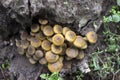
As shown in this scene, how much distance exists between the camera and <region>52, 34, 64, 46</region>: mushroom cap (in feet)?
11.6

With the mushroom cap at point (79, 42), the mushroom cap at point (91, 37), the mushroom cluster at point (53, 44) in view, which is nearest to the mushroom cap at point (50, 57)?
the mushroom cluster at point (53, 44)

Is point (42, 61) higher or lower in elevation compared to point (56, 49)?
lower

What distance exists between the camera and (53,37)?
11.7 feet

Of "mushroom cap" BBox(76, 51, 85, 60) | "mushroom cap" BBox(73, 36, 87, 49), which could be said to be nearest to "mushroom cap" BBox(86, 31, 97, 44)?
"mushroom cap" BBox(73, 36, 87, 49)

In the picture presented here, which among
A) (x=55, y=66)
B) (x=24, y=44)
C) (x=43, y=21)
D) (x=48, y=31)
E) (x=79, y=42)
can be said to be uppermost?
(x=43, y=21)

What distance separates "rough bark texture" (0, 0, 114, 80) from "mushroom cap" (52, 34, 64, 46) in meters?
0.21

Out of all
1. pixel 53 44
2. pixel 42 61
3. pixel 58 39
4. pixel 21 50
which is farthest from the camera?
pixel 21 50

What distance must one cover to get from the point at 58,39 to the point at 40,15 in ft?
1.39

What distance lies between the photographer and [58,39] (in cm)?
352

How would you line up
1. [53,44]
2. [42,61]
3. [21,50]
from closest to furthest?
[53,44]
[42,61]
[21,50]

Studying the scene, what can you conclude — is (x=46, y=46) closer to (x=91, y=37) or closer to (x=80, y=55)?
(x=80, y=55)

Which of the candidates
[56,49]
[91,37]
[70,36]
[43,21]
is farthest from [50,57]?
[91,37]

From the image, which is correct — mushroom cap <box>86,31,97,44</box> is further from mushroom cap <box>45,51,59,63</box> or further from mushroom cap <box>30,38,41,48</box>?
mushroom cap <box>30,38,41,48</box>

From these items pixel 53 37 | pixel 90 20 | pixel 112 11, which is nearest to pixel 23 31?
pixel 53 37
